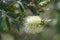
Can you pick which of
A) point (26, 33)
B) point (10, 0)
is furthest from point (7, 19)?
point (26, 33)

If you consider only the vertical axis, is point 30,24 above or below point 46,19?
below

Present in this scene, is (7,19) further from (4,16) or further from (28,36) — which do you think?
(28,36)

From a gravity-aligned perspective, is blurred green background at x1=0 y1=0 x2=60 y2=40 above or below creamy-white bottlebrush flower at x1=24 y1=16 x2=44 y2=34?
below

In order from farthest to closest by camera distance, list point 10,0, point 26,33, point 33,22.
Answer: point 26,33, point 33,22, point 10,0

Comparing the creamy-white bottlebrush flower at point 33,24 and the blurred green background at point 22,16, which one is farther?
the creamy-white bottlebrush flower at point 33,24

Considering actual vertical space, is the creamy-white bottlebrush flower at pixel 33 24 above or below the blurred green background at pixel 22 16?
above

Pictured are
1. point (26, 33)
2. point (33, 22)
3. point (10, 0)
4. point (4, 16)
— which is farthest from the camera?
point (26, 33)

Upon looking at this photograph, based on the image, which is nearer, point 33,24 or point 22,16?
point 22,16

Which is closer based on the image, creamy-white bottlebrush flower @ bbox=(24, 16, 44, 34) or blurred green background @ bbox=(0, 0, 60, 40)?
blurred green background @ bbox=(0, 0, 60, 40)
